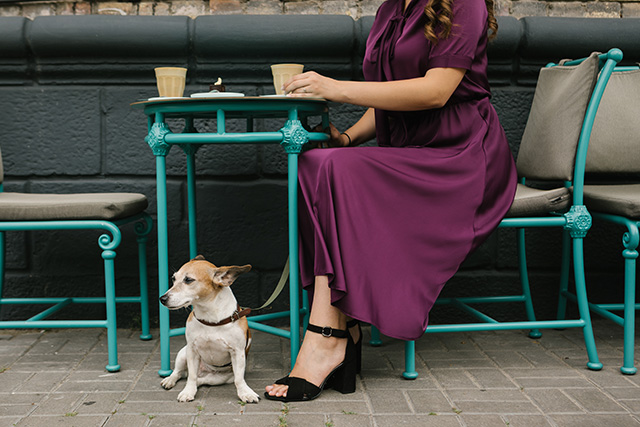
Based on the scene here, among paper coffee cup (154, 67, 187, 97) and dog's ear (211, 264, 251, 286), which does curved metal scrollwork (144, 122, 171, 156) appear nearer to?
paper coffee cup (154, 67, 187, 97)

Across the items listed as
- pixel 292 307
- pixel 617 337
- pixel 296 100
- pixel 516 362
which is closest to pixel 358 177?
pixel 296 100

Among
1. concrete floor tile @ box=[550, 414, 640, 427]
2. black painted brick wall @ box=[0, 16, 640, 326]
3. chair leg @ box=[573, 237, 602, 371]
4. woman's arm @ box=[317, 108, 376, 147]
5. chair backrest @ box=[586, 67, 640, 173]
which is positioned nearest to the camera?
concrete floor tile @ box=[550, 414, 640, 427]

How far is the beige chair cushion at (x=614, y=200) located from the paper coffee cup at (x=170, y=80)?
1.91m

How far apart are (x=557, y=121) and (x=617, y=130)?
1.73 feet

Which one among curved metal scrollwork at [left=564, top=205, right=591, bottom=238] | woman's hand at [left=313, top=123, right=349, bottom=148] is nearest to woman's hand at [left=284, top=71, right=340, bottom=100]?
woman's hand at [left=313, top=123, right=349, bottom=148]

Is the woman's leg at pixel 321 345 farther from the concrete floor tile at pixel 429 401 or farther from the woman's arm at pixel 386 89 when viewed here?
the woman's arm at pixel 386 89

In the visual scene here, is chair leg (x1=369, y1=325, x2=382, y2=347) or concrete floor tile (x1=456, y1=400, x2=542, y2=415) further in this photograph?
chair leg (x1=369, y1=325, x2=382, y2=347)

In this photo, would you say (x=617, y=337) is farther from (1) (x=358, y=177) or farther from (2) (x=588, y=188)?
(1) (x=358, y=177)

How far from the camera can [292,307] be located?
260 cm

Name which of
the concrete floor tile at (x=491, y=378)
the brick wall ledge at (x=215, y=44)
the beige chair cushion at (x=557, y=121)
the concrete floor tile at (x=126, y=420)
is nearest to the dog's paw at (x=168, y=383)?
the concrete floor tile at (x=126, y=420)

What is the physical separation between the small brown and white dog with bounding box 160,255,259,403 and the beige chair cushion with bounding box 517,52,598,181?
59.0 inches

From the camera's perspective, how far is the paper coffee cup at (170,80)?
261 cm

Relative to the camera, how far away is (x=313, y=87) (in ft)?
8.23

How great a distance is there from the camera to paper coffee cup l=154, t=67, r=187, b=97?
8.57ft
